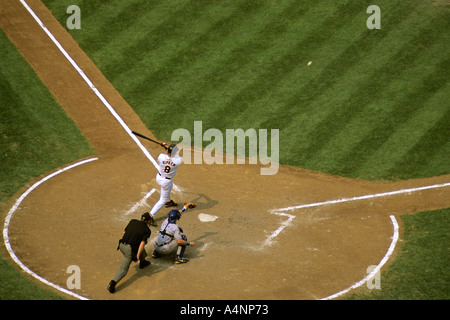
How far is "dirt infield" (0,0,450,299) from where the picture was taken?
47.2ft

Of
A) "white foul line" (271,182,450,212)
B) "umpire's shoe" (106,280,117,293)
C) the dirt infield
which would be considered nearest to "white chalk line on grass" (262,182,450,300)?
"white foul line" (271,182,450,212)

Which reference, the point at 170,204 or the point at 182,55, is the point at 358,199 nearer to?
the point at 170,204

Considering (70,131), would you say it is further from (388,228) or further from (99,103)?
(388,228)

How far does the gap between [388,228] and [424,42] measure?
36.9ft

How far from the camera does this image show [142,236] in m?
14.5

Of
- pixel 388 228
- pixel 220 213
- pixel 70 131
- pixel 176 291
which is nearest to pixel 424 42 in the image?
pixel 388 228

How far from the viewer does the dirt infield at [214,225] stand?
14383 mm

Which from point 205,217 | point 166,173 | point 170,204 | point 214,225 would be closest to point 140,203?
point 170,204

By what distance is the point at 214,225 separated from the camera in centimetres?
1656

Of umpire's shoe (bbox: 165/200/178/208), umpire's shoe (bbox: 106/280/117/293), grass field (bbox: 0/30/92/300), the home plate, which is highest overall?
grass field (bbox: 0/30/92/300)

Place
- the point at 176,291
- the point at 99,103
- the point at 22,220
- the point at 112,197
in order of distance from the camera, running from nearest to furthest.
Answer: the point at 176,291
the point at 22,220
the point at 112,197
the point at 99,103

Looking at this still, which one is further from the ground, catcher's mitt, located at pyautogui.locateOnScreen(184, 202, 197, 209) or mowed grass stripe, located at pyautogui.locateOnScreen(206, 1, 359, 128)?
mowed grass stripe, located at pyautogui.locateOnScreen(206, 1, 359, 128)

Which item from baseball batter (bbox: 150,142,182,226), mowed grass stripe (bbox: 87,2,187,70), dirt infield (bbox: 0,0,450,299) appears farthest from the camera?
mowed grass stripe (bbox: 87,2,187,70)

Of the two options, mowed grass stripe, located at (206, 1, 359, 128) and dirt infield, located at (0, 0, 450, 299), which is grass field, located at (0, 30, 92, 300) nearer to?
dirt infield, located at (0, 0, 450, 299)
